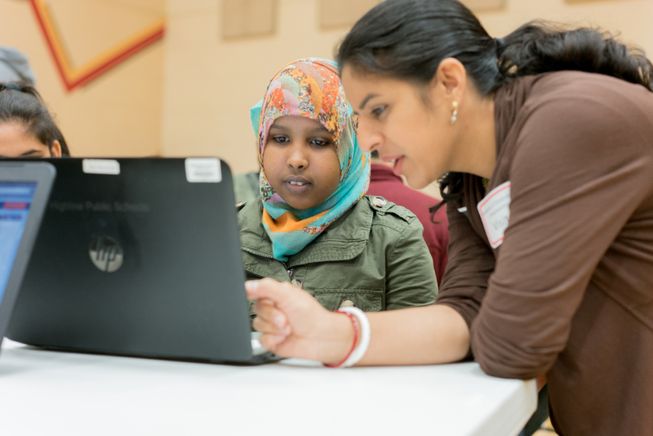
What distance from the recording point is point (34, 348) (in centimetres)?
112

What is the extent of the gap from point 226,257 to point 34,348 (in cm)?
41

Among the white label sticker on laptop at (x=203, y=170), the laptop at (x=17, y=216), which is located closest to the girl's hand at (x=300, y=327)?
the white label sticker on laptop at (x=203, y=170)

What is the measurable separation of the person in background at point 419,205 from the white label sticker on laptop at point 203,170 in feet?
3.79

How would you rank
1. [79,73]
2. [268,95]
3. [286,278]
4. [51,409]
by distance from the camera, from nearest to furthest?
1. [51,409]
2. [286,278]
3. [268,95]
4. [79,73]

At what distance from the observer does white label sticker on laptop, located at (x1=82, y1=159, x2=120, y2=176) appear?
95 cm

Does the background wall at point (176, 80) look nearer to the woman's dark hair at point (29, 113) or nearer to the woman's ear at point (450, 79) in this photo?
the woman's dark hair at point (29, 113)

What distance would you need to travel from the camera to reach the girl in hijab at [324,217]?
5.01ft

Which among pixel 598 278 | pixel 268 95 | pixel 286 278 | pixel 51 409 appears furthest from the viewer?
pixel 268 95

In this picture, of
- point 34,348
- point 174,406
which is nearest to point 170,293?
point 174,406

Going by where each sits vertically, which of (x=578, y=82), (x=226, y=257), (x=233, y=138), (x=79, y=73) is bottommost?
(x=233, y=138)

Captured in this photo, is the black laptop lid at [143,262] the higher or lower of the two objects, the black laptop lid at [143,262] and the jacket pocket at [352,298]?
the higher

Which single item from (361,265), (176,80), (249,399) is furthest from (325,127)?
(176,80)

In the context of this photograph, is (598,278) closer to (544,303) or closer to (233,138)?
(544,303)

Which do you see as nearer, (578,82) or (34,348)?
(578,82)
